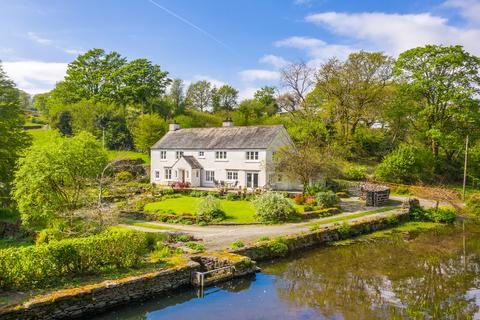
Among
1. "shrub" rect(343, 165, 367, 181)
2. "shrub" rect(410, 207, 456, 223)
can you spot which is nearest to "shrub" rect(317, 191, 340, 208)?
"shrub" rect(410, 207, 456, 223)

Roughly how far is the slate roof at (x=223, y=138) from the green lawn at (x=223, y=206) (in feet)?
31.6

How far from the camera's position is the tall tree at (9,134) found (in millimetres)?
31484

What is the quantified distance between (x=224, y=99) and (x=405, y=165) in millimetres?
55230

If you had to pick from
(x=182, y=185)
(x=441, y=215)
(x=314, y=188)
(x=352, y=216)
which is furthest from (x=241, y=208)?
(x=441, y=215)

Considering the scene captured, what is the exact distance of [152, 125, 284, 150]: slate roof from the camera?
44.4 metres

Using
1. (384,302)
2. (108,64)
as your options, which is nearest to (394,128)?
(384,302)

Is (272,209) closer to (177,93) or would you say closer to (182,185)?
(182,185)

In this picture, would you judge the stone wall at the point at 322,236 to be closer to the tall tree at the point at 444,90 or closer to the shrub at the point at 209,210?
the shrub at the point at 209,210

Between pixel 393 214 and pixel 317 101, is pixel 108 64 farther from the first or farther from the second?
pixel 393 214

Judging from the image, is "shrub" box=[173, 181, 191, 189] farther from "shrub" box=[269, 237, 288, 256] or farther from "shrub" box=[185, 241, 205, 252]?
"shrub" box=[269, 237, 288, 256]

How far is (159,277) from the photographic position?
52.5ft

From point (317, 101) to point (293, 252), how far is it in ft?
138

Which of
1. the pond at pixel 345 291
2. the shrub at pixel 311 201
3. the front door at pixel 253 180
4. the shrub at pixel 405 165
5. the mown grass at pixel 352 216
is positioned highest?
the shrub at pixel 405 165

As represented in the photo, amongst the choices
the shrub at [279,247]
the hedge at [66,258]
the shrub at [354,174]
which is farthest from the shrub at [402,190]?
the hedge at [66,258]
